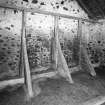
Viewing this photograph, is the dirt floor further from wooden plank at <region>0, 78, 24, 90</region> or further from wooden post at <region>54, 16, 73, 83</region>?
wooden post at <region>54, 16, 73, 83</region>

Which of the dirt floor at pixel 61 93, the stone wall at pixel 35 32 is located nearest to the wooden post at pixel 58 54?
the stone wall at pixel 35 32

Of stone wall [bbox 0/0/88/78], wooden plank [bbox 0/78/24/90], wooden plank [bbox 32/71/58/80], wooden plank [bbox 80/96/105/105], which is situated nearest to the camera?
wooden plank [bbox 80/96/105/105]

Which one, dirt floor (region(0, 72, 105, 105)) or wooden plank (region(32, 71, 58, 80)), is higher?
wooden plank (region(32, 71, 58, 80))

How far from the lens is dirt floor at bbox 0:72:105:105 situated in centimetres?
228

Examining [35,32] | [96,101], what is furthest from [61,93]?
[35,32]

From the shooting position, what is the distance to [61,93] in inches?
101

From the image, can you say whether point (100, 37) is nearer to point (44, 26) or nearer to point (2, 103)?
point (44, 26)

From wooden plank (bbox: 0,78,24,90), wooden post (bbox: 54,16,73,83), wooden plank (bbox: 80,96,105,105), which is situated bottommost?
wooden plank (bbox: 80,96,105,105)

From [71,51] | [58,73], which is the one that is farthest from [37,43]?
[71,51]

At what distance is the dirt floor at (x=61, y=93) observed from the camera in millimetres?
2279

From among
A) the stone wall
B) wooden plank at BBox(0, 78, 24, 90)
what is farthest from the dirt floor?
the stone wall

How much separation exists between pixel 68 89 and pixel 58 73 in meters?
0.79

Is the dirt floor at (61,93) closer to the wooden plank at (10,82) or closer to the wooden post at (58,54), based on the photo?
the wooden plank at (10,82)

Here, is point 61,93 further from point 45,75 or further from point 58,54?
point 58,54
